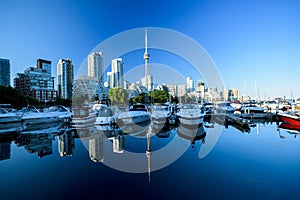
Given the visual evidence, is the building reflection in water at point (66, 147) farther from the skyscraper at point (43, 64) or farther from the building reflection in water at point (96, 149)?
the skyscraper at point (43, 64)

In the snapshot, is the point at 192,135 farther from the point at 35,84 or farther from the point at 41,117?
the point at 35,84

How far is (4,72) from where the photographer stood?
7300 centimetres

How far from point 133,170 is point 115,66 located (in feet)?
230

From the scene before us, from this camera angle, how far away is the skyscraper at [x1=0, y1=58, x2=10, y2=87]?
2829 inches

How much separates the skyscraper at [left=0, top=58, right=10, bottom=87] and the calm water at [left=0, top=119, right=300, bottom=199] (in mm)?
85685

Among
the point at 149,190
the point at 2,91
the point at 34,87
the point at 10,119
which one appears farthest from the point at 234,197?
the point at 34,87

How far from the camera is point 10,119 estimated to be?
16.5 m

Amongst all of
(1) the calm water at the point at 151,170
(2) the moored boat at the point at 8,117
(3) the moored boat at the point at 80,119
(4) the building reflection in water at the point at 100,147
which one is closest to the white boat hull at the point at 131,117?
(3) the moored boat at the point at 80,119

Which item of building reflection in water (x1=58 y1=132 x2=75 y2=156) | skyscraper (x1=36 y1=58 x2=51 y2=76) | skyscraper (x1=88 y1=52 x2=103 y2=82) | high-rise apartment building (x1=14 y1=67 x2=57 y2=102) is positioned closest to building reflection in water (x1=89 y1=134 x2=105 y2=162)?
building reflection in water (x1=58 y1=132 x2=75 y2=156)

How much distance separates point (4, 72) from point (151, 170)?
9465 centimetres

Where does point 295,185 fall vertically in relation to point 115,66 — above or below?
below

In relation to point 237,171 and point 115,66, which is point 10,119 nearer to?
point 237,171

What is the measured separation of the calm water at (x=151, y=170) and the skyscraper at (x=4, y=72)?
8569 centimetres

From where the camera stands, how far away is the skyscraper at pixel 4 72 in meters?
71.9
